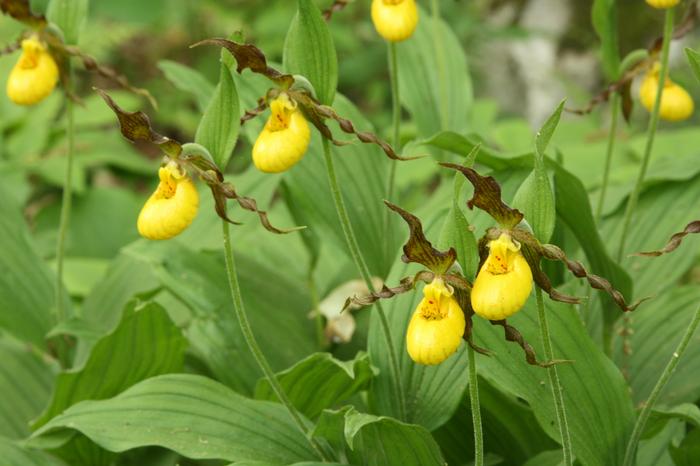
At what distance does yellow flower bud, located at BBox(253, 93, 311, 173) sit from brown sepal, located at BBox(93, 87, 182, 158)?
9 cm

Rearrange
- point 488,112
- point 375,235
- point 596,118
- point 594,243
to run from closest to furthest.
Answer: point 594,243
point 375,235
point 488,112
point 596,118

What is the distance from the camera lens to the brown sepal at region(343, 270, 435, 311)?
0.97m

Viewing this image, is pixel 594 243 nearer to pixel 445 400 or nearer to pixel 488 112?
pixel 445 400

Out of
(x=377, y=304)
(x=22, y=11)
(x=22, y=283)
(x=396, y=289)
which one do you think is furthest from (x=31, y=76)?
(x=396, y=289)

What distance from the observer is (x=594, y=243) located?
1.38m

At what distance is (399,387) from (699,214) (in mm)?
563

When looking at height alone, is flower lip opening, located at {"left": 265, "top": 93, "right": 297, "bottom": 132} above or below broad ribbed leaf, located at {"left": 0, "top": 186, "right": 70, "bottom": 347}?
above

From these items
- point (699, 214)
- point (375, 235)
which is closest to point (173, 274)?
point (375, 235)

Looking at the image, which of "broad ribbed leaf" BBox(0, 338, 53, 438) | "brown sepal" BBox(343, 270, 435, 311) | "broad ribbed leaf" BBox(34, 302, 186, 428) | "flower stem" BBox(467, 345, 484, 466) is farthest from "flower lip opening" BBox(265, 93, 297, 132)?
"broad ribbed leaf" BBox(0, 338, 53, 438)

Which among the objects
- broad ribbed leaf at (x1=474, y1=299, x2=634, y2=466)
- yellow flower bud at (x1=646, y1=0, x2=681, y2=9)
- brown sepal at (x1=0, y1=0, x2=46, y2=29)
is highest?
yellow flower bud at (x1=646, y1=0, x2=681, y2=9)

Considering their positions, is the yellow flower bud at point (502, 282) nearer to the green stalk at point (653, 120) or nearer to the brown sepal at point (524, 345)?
the brown sepal at point (524, 345)

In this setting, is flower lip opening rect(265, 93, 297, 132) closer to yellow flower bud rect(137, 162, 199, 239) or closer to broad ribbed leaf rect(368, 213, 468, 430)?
yellow flower bud rect(137, 162, 199, 239)

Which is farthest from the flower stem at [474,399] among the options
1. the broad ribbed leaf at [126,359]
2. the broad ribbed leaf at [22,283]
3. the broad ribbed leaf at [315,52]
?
the broad ribbed leaf at [22,283]

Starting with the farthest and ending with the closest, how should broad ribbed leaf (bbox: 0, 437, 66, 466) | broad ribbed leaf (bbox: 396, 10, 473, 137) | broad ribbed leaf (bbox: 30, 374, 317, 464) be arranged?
broad ribbed leaf (bbox: 396, 10, 473, 137), broad ribbed leaf (bbox: 0, 437, 66, 466), broad ribbed leaf (bbox: 30, 374, 317, 464)
